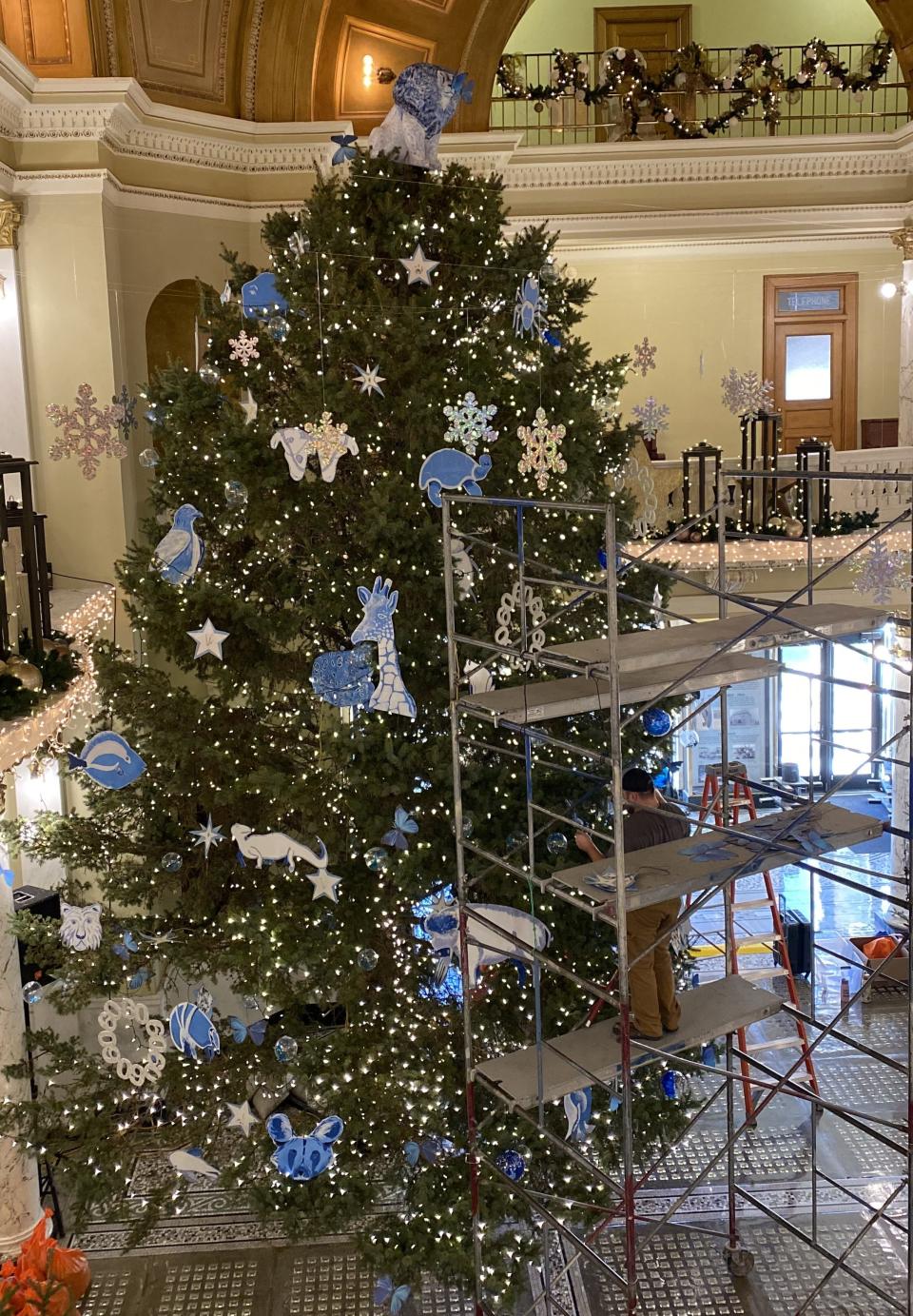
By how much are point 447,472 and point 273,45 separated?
7.27 meters

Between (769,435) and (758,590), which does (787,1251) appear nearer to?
(758,590)

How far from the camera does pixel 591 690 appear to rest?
5.81 meters

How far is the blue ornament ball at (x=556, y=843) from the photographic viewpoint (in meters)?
6.88

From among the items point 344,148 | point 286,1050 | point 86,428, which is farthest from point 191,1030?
point 86,428

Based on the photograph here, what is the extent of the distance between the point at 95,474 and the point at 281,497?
4.13 metres

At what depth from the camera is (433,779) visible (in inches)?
258

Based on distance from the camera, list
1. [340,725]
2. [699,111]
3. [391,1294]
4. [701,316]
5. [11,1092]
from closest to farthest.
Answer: [340,725] → [391,1294] → [11,1092] → [701,316] → [699,111]

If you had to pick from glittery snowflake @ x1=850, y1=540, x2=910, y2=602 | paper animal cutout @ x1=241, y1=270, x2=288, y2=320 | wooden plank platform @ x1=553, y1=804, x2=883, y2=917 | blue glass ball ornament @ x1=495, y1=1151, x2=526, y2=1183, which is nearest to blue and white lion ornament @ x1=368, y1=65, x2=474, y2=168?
paper animal cutout @ x1=241, y1=270, x2=288, y2=320

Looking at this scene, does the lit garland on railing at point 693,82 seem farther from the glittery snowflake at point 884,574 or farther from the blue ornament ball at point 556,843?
the blue ornament ball at point 556,843

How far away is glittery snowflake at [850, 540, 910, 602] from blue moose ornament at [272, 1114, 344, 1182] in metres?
7.21

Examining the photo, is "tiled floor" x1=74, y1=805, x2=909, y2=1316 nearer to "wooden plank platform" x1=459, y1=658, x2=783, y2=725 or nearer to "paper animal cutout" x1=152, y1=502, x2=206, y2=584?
"wooden plank platform" x1=459, y1=658, x2=783, y2=725

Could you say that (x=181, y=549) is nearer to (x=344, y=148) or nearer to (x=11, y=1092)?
(x=344, y=148)

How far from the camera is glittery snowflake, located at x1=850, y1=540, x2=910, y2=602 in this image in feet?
37.5

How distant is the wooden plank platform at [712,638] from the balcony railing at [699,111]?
8143mm
